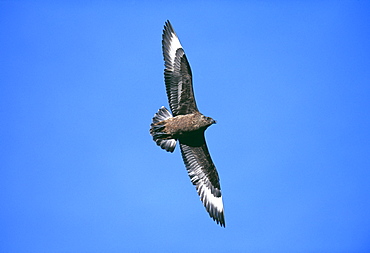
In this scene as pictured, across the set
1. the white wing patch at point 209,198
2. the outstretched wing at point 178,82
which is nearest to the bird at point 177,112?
the outstretched wing at point 178,82

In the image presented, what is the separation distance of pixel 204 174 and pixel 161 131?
124 centimetres

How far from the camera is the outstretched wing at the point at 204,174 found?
8727 millimetres

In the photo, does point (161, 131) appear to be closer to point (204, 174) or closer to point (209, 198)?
point (204, 174)

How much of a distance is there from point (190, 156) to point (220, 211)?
1140mm

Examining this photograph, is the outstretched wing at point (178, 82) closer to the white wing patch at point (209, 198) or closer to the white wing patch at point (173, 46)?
the white wing patch at point (173, 46)

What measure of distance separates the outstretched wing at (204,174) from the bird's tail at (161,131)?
34 centimetres

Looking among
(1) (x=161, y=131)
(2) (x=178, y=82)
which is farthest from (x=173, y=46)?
(1) (x=161, y=131)

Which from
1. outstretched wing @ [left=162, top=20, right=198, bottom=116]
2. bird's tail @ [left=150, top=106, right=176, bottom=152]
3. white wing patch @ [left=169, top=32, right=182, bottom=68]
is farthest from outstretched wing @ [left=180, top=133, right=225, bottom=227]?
white wing patch @ [left=169, top=32, right=182, bottom=68]

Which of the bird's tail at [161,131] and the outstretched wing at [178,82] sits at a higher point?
the outstretched wing at [178,82]

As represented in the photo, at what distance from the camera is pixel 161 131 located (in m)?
8.24

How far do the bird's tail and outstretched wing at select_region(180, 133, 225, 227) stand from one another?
1.12 ft

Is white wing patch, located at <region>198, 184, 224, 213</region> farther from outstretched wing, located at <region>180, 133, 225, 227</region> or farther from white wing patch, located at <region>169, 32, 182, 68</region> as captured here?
white wing patch, located at <region>169, 32, 182, 68</region>

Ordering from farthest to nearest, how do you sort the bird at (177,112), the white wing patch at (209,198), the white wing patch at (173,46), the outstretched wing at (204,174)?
the white wing patch at (209,198) < the outstretched wing at (204,174) < the white wing patch at (173,46) < the bird at (177,112)

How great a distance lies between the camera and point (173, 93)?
27.3ft
